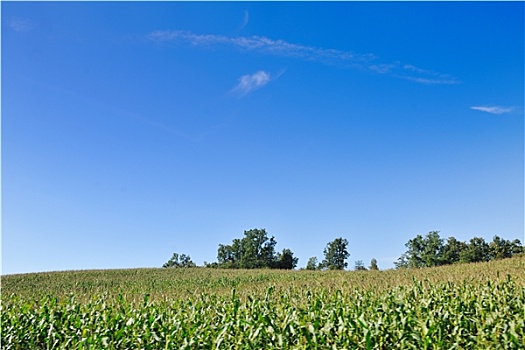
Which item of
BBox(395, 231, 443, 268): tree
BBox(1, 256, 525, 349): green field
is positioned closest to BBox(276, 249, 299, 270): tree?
BBox(395, 231, 443, 268): tree

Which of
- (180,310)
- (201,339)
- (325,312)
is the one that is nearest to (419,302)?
(325,312)

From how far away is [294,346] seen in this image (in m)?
6.56

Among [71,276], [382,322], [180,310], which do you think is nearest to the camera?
[382,322]

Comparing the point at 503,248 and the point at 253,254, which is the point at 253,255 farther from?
the point at 503,248

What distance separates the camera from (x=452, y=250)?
61844 mm

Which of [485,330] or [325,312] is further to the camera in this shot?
[325,312]

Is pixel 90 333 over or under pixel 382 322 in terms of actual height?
under

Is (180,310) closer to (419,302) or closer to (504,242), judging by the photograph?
(419,302)

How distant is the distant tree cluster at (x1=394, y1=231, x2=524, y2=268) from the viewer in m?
58.1

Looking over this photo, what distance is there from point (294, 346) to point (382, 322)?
1565 mm

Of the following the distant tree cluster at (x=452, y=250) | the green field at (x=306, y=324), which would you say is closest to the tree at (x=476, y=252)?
the distant tree cluster at (x=452, y=250)

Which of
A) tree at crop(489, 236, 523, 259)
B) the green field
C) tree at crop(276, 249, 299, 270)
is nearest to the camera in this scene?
the green field

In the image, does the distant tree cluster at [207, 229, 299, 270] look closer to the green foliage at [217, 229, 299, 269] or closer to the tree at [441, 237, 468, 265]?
the green foliage at [217, 229, 299, 269]

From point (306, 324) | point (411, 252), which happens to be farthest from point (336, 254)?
point (306, 324)
